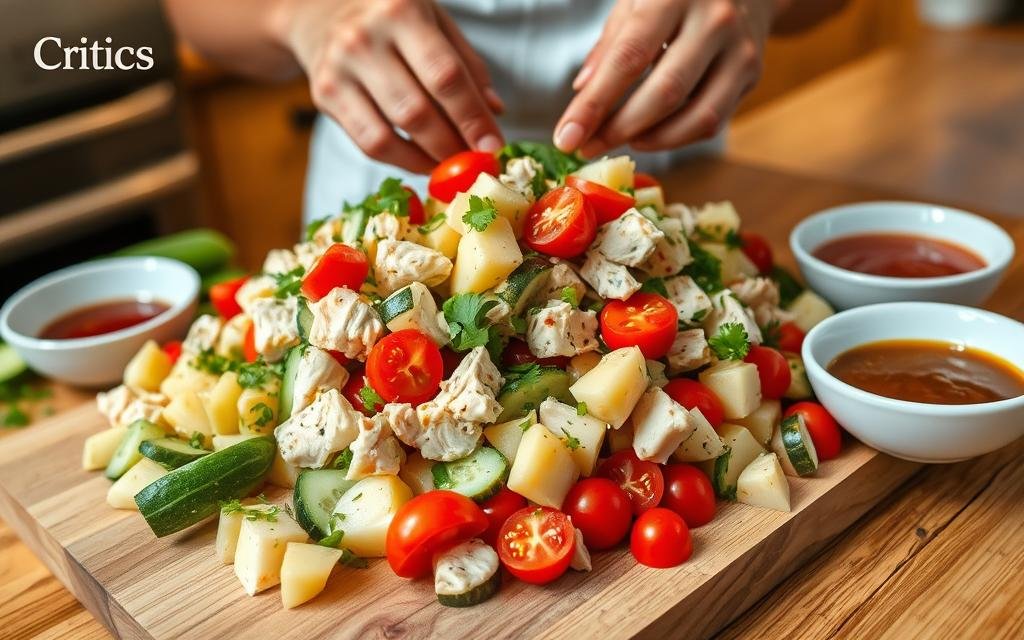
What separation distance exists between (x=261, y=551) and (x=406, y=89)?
122 cm

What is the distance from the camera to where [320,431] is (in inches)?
77.1

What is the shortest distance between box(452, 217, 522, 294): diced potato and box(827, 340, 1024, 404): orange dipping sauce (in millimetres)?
757

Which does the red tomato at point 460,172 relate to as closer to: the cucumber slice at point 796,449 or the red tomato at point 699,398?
the red tomato at point 699,398

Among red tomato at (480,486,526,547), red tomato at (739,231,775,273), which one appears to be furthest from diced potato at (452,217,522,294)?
red tomato at (739,231,775,273)

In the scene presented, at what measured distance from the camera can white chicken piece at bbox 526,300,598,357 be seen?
1.99 metres

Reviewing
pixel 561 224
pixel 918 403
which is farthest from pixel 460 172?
pixel 918 403

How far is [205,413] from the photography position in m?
2.25

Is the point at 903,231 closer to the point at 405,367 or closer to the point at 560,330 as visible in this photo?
the point at 560,330

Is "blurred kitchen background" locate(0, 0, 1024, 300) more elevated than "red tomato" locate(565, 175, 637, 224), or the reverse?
"red tomato" locate(565, 175, 637, 224)

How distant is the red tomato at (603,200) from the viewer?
2146mm

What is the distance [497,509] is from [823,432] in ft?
2.36

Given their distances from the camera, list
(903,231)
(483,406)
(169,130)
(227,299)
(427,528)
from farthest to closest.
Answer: (169,130) → (903,231) → (227,299) → (483,406) → (427,528)

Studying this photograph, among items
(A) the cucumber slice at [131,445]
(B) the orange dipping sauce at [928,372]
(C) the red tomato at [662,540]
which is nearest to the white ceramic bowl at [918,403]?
(B) the orange dipping sauce at [928,372]

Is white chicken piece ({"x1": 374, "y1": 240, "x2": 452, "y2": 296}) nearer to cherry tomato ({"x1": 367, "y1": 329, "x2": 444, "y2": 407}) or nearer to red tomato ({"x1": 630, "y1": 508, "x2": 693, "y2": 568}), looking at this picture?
cherry tomato ({"x1": 367, "y1": 329, "x2": 444, "y2": 407})
